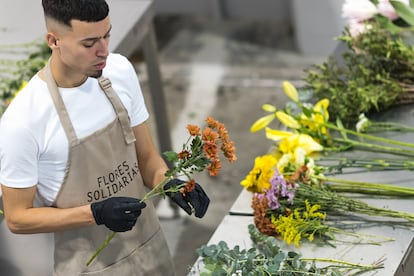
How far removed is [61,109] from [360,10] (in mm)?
1306

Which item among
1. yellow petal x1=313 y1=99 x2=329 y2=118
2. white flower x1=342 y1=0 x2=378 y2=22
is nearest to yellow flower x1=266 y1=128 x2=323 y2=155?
yellow petal x1=313 y1=99 x2=329 y2=118

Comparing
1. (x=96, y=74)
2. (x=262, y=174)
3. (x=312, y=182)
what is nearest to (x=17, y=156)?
(x=96, y=74)

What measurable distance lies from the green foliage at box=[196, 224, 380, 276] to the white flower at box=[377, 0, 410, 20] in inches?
37.8

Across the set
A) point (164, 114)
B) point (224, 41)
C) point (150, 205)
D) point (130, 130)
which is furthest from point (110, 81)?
point (224, 41)

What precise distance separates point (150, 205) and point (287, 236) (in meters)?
0.38

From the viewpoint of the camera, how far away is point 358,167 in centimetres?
282

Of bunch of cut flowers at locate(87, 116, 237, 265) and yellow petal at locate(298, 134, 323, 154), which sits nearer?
bunch of cut flowers at locate(87, 116, 237, 265)

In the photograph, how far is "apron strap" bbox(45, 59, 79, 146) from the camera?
218 centimetres

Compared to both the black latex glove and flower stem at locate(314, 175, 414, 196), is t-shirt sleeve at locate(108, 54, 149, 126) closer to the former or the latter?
the black latex glove

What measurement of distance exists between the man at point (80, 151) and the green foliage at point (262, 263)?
0.19 meters

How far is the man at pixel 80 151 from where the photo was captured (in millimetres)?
2115

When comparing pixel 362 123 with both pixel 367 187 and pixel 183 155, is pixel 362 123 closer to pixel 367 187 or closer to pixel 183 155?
pixel 367 187

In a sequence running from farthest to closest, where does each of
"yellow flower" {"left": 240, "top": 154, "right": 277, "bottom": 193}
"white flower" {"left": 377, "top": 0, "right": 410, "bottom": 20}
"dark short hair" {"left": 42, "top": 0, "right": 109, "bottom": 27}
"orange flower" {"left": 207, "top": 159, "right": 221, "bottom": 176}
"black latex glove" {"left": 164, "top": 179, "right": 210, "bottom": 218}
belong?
"white flower" {"left": 377, "top": 0, "right": 410, "bottom": 20} → "yellow flower" {"left": 240, "top": 154, "right": 277, "bottom": 193} → "black latex glove" {"left": 164, "top": 179, "right": 210, "bottom": 218} → "orange flower" {"left": 207, "top": 159, "right": 221, "bottom": 176} → "dark short hair" {"left": 42, "top": 0, "right": 109, "bottom": 27}

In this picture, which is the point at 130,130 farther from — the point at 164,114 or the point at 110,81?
the point at 164,114
